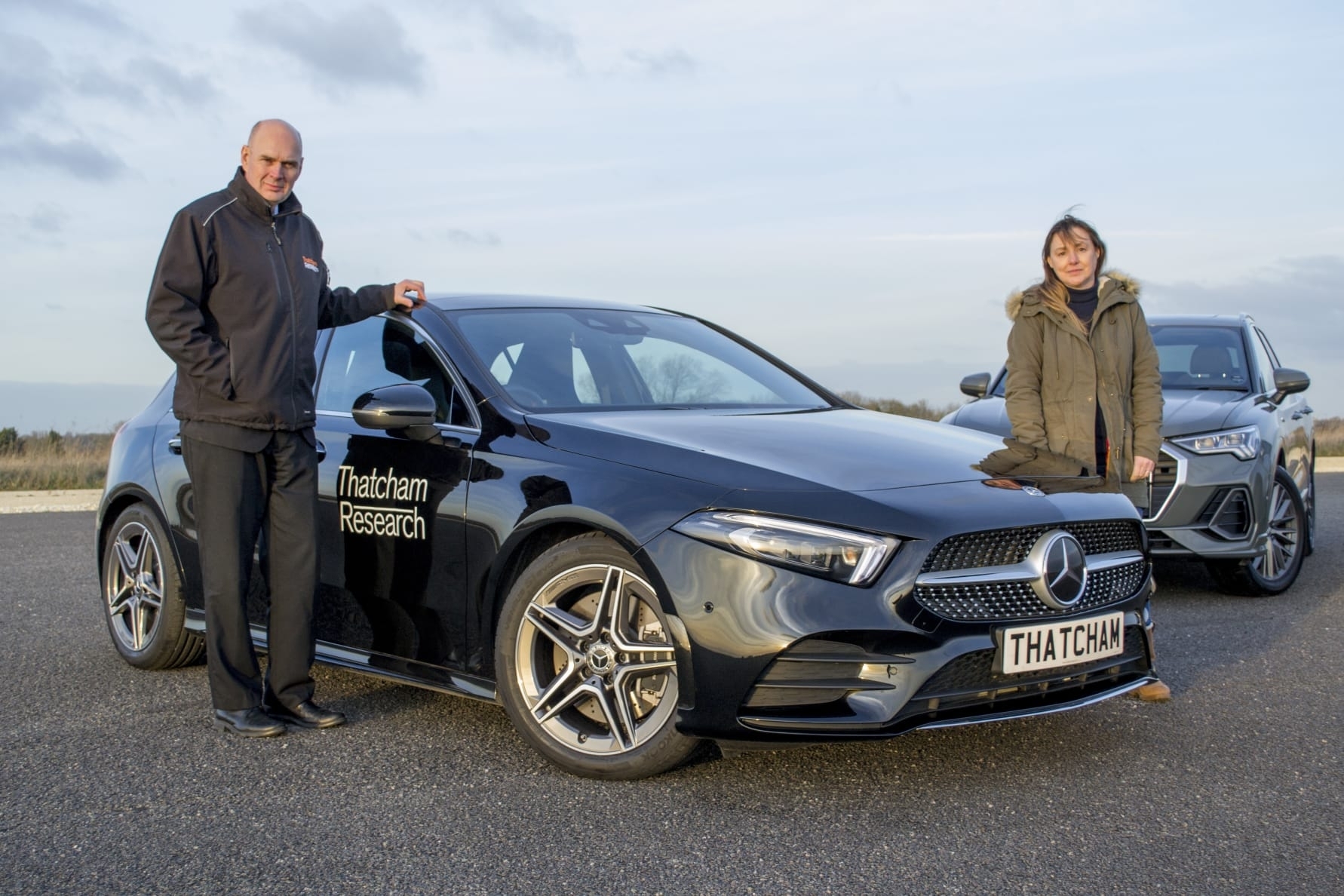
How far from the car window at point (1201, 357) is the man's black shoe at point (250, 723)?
5.59 m

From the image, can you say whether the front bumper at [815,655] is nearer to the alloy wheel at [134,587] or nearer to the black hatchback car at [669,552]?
the black hatchback car at [669,552]

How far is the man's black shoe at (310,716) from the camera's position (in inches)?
186

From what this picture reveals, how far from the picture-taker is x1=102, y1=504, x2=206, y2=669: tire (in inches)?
221

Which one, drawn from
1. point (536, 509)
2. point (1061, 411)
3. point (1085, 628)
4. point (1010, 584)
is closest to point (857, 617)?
point (1010, 584)

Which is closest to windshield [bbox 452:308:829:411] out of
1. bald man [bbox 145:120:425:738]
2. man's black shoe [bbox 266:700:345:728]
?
bald man [bbox 145:120:425:738]

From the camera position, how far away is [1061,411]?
546 cm

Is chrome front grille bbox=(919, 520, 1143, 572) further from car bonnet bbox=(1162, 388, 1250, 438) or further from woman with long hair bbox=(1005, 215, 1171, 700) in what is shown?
car bonnet bbox=(1162, 388, 1250, 438)

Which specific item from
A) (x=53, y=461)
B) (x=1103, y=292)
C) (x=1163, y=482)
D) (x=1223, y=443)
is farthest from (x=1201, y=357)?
(x=53, y=461)

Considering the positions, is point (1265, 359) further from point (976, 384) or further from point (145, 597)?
point (145, 597)

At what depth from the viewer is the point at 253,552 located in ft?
15.8

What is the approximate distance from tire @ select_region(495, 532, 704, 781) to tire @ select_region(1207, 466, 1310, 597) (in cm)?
447

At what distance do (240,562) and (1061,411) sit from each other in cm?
317

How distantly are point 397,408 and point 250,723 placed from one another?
3.98ft

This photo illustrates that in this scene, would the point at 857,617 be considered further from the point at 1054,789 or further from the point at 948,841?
the point at 1054,789
